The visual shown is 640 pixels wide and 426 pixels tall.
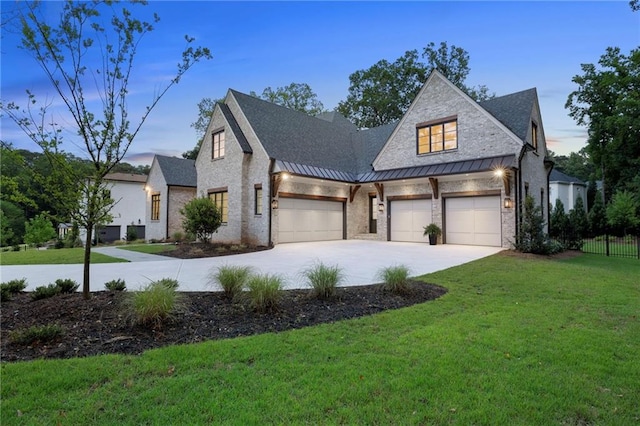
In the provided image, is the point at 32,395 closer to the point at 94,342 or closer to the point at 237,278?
the point at 94,342

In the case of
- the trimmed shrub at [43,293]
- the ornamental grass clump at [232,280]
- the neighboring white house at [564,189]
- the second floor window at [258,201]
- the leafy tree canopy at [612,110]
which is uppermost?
the leafy tree canopy at [612,110]

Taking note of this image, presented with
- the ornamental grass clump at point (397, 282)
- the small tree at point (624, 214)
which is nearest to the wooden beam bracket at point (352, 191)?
the ornamental grass clump at point (397, 282)

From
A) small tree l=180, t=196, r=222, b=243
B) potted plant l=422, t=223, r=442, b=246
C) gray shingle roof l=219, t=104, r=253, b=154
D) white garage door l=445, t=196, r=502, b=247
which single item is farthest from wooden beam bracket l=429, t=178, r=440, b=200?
small tree l=180, t=196, r=222, b=243

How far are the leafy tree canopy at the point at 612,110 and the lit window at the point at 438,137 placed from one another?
15422 mm

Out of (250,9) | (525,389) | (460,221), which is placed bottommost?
(525,389)

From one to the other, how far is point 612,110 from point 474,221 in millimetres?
19553

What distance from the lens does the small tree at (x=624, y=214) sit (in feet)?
77.8

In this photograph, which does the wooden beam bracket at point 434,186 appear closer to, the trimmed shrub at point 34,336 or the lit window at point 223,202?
the lit window at point 223,202

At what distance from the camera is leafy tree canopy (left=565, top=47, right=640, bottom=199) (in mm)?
24141

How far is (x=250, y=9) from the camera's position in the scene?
8898mm

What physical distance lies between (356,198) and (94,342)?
18801 millimetres

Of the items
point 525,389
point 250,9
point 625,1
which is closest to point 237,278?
point 525,389

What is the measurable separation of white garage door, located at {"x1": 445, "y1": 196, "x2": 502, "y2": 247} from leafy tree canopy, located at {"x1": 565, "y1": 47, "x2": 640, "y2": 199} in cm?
1581

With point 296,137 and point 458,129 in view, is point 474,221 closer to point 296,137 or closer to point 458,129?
point 458,129
